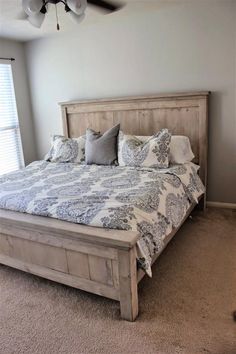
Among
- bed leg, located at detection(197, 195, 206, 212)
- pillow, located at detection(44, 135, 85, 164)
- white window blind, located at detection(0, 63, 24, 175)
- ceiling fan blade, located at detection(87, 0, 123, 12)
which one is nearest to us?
ceiling fan blade, located at detection(87, 0, 123, 12)

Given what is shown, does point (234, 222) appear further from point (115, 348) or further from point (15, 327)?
point (15, 327)

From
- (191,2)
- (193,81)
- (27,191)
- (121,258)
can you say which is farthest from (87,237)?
(191,2)

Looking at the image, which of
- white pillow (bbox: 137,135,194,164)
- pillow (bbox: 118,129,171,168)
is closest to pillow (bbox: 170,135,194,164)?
white pillow (bbox: 137,135,194,164)

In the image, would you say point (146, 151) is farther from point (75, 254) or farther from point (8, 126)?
point (8, 126)

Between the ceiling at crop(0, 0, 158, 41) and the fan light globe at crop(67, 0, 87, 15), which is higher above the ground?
the ceiling at crop(0, 0, 158, 41)

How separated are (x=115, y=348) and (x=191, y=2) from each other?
3147mm

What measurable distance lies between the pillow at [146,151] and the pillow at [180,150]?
126mm

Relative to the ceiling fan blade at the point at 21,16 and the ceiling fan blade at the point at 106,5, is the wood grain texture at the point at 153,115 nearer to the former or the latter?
the ceiling fan blade at the point at 106,5

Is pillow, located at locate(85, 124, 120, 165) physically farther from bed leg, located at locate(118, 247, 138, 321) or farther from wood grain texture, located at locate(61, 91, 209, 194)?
bed leg, located at locate(118, 247, 138, 321)

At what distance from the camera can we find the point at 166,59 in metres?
3.39

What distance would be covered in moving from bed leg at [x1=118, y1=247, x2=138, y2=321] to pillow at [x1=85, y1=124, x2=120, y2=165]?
1.66 m

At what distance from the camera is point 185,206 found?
2.77 m

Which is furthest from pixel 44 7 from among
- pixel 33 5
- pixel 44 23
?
pixel 44 23

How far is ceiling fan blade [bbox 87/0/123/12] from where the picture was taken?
2744 mm
